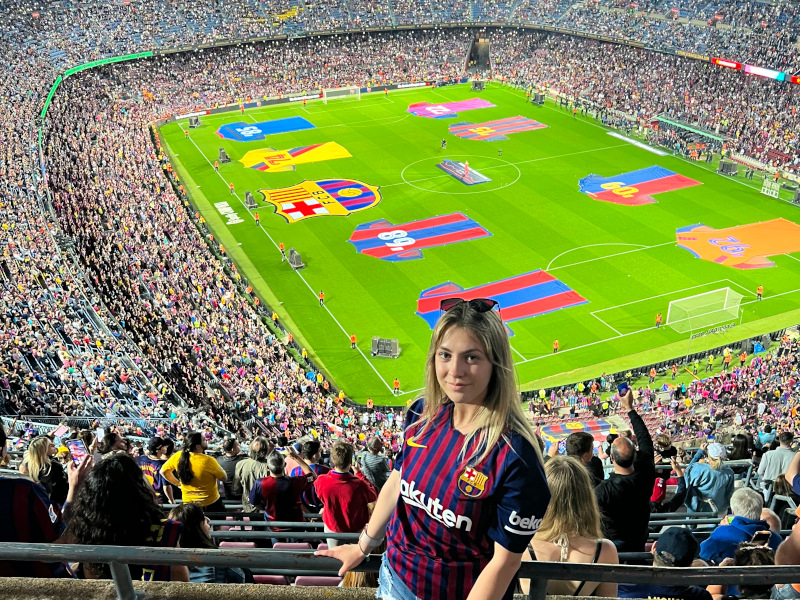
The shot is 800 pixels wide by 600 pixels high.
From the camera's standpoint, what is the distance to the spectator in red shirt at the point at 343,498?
6.30m

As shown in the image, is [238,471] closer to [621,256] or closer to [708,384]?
[708,384]

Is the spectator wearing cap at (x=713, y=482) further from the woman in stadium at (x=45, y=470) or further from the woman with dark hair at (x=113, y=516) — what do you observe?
the woman in stadium at (x=45, y=470)

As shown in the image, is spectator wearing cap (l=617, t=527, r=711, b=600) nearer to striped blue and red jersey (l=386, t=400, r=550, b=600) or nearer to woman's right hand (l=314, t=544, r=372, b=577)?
striped blue and red jersey (l=386, t=400, r=550, b=600)

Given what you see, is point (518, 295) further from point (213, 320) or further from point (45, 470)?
point (45, 470)

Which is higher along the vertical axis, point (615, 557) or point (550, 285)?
point (615, 557)

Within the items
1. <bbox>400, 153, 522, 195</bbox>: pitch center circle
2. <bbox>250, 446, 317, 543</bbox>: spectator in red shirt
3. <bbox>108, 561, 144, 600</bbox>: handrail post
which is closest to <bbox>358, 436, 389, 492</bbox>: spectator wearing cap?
<bbox>250, 446, 317, 543</bbox>: spectator in red shirt

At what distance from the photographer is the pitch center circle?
44.4m

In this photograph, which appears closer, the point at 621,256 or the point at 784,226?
the point at 621,256

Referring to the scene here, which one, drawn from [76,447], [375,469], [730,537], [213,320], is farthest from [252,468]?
[213,320]

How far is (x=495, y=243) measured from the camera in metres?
37.8

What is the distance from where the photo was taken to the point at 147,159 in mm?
44406

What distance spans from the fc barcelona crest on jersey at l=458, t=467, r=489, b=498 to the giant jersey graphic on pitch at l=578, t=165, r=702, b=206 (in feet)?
133

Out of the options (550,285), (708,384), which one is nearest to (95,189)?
(550,285)

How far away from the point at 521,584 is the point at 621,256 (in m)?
33.5
